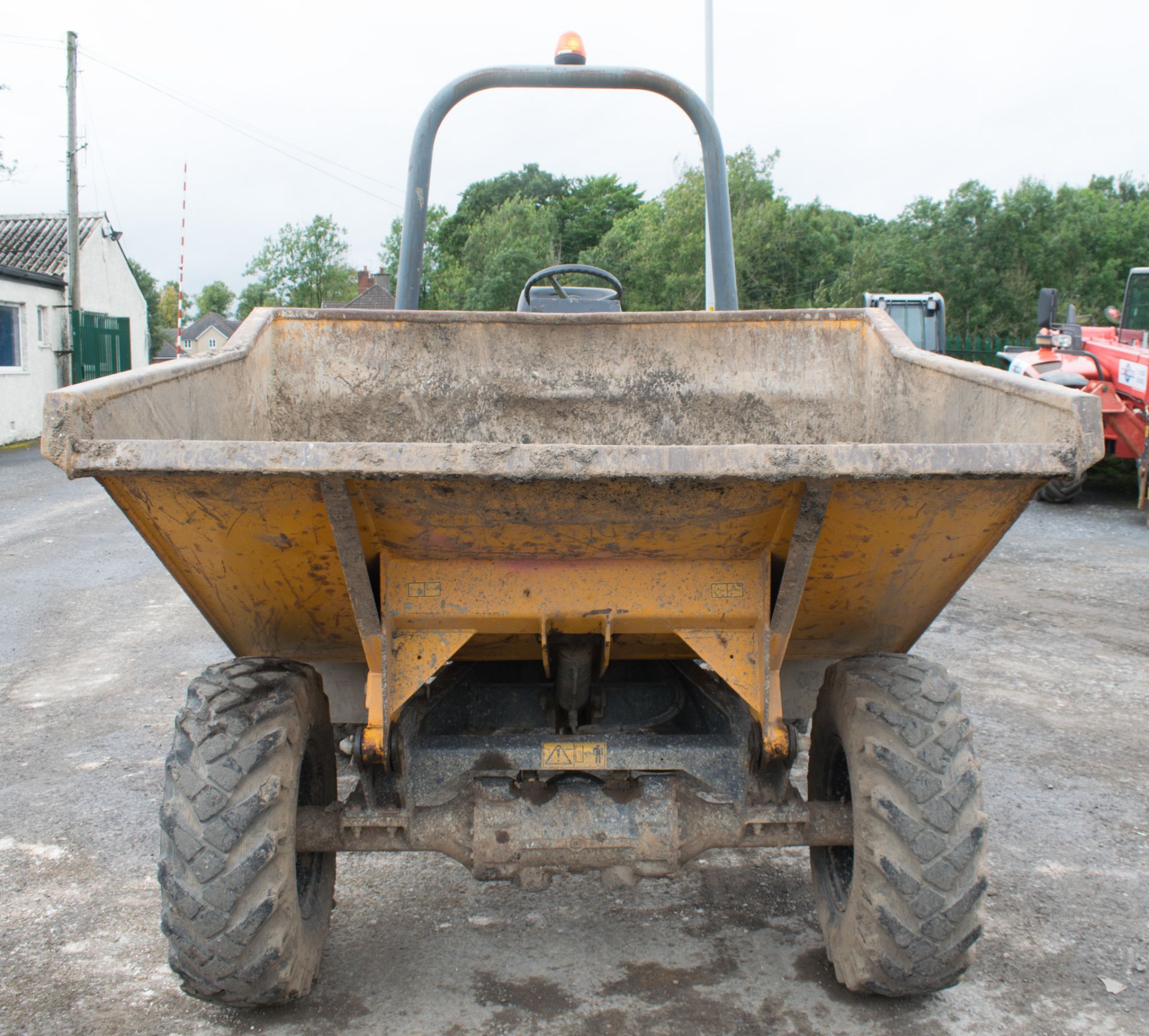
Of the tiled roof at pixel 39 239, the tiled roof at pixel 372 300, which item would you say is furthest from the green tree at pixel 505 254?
the tiled roof at pixel 39 239

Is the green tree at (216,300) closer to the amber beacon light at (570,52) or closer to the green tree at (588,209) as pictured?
the green tree at (588,209)

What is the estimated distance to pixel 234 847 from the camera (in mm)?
2271

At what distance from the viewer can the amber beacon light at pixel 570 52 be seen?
423cm

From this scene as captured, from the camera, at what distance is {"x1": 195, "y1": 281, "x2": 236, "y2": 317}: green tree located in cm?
9431

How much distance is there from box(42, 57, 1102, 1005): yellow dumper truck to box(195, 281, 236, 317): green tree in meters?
96.9

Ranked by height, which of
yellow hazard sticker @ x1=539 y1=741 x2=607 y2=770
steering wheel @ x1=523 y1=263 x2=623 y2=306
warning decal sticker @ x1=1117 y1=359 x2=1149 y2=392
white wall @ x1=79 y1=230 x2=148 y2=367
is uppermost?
white wall @ x1=79 y1=230 x2=148 y2=367

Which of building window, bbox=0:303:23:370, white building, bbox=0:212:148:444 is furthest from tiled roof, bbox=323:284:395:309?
building window, bbox=0:303:23:370

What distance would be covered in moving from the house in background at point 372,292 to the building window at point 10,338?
3946 cm

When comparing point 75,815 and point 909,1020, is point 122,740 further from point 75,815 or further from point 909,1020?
point 909,1020

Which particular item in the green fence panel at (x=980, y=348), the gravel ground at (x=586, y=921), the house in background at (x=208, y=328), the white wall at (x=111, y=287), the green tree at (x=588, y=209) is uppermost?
the green tree at (x=588, y=209)

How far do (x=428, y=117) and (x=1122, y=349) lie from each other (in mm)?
7963

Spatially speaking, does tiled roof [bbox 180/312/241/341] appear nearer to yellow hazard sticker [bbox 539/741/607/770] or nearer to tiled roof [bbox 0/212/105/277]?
tiled roof [bbox 0/212/105/277]

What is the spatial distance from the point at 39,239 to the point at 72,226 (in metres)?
4.20

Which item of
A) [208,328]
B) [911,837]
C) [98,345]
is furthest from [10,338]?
[208,328]
